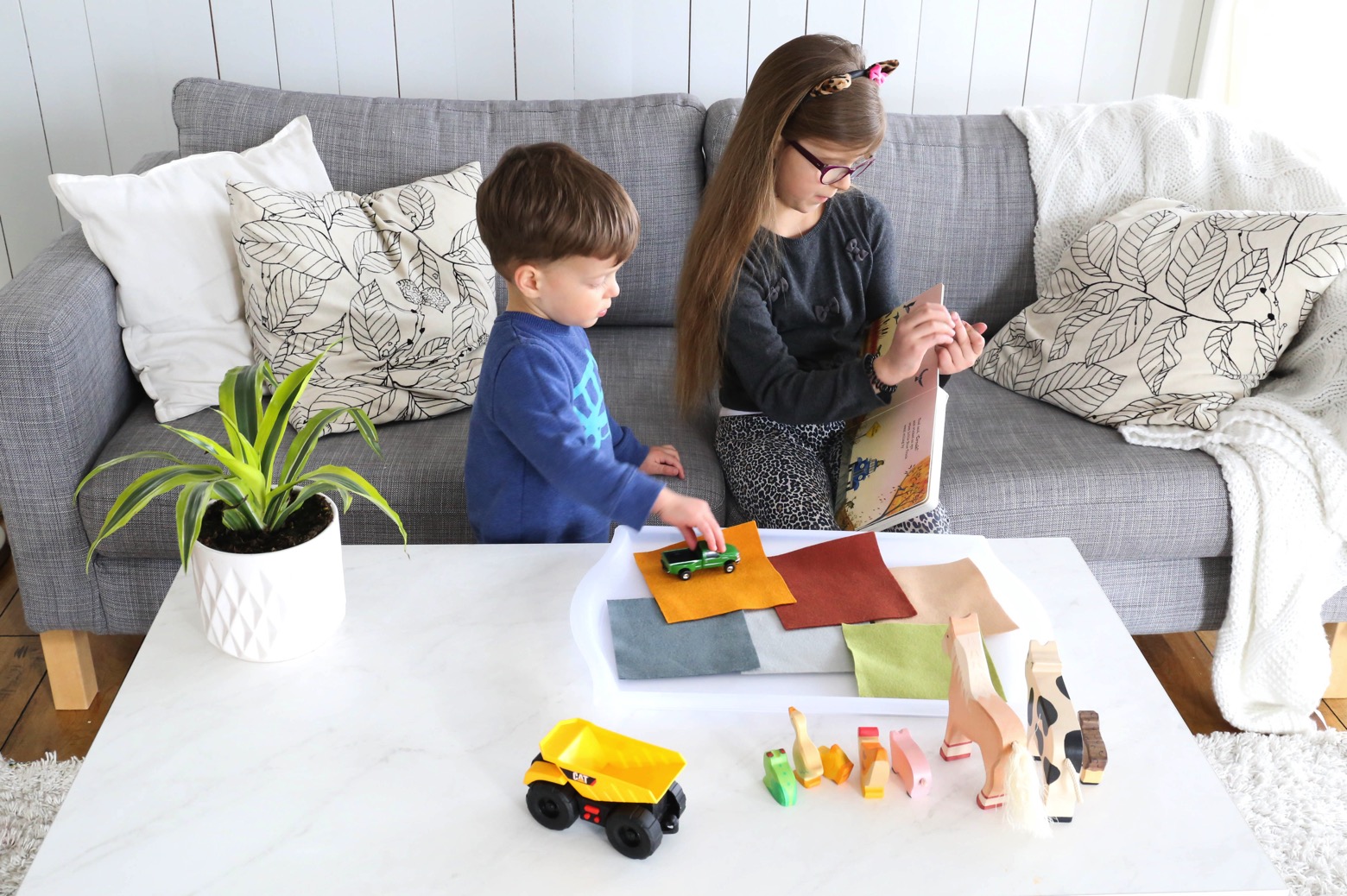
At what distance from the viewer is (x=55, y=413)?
139cm

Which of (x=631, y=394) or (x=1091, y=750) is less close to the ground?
(x=1091, y=750)

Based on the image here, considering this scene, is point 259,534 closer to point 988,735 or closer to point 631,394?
point 988,735

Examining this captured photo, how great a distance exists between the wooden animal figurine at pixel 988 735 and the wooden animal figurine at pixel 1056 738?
2 centimetres

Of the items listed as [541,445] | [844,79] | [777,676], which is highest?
[844,79]

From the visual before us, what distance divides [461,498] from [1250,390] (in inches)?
48.5

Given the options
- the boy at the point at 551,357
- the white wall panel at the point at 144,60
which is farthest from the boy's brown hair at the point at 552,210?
the white wall panel at the point at 144,60

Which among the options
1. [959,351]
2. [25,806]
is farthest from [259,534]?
[959,351]

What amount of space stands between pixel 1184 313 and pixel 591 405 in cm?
99

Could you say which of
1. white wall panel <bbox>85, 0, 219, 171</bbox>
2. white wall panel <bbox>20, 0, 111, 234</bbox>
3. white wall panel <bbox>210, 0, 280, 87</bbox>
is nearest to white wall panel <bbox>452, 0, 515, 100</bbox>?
white wall panel <bbox>210, 0, 280, 87</bbox>

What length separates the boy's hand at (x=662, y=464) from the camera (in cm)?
145

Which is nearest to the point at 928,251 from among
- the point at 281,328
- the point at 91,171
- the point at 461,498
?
the point at 461,498

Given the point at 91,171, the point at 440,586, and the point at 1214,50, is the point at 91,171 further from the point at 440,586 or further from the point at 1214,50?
the point at 1214,50

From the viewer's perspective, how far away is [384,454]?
1507mm

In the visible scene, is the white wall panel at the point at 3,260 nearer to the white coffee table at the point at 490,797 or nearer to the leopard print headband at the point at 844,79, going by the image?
the white coffee table at the point at 490,797
